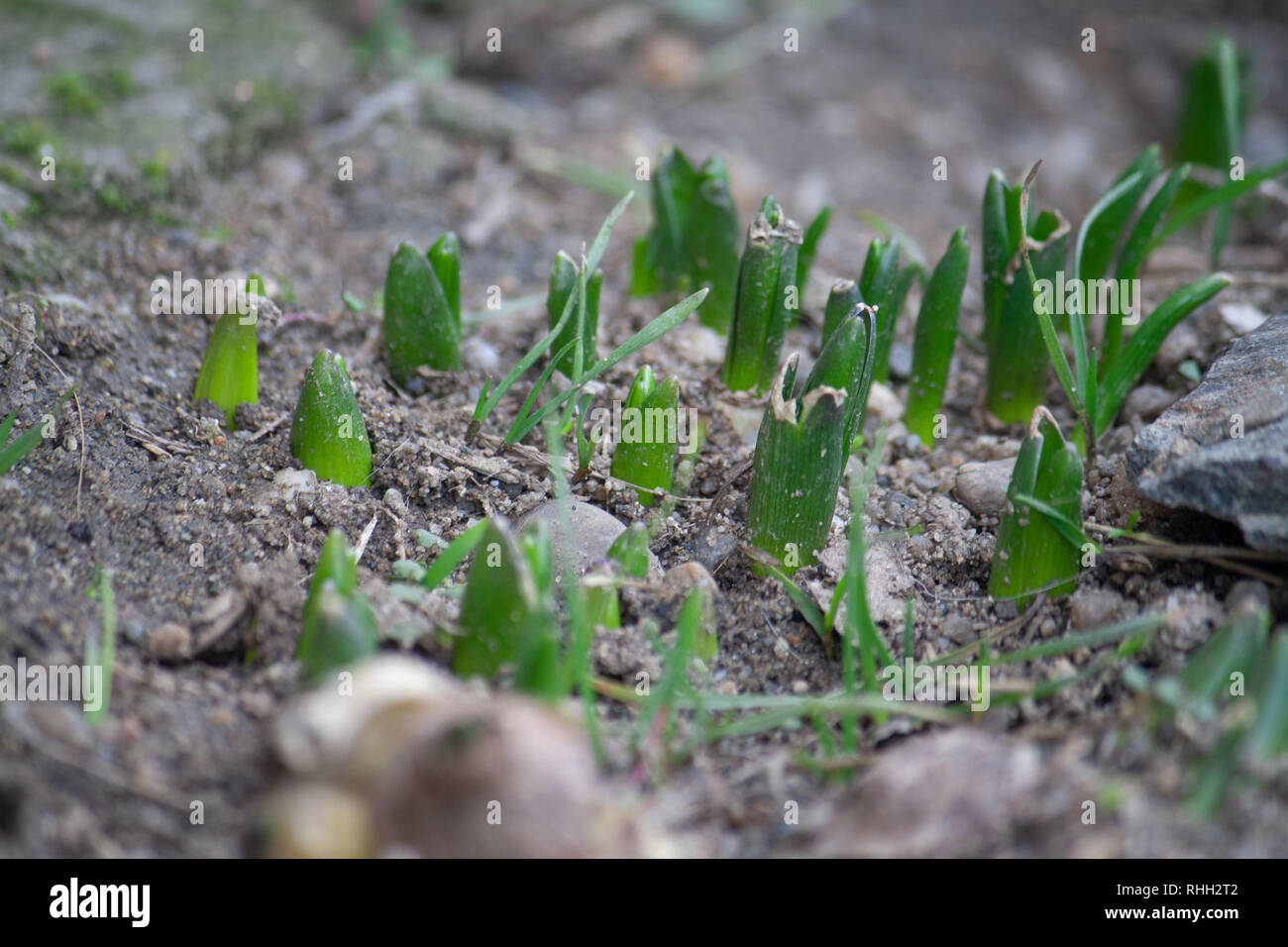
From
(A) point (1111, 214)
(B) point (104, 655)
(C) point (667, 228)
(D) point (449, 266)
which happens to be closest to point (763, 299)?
(C) point (667, 228)

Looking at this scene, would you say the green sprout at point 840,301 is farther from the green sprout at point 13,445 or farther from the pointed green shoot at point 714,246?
the green sprout at point 13,445

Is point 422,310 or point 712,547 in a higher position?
point 422,310

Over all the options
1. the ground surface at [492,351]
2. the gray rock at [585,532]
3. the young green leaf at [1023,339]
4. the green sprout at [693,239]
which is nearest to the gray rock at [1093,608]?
the ground surface at [492,351]

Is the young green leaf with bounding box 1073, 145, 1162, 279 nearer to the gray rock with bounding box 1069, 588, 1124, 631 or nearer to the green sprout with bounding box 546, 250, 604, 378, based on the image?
the gray rock with bounding box 1069, 588, 1124, 631

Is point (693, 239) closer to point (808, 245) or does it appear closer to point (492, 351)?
point (808, 245)
